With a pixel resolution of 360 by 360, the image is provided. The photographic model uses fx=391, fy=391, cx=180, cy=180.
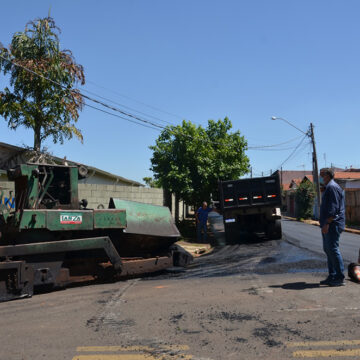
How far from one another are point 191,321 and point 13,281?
3.27 m

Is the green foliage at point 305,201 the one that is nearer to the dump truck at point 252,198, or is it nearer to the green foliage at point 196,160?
the green foliage at point 196,160

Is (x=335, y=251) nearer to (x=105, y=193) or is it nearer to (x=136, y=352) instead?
(x=136, y=352)

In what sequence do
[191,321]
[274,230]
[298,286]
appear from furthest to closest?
[274,230], [298,286], [191,321]

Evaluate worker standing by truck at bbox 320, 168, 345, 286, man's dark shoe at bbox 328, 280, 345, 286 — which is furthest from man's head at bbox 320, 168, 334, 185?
man's dark shoe at bbox 328, 280, 345, 286

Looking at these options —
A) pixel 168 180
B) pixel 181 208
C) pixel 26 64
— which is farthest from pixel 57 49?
pixel 181 208

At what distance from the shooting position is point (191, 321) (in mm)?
4445

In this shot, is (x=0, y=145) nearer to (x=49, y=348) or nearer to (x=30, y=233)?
(x=30, y=233)

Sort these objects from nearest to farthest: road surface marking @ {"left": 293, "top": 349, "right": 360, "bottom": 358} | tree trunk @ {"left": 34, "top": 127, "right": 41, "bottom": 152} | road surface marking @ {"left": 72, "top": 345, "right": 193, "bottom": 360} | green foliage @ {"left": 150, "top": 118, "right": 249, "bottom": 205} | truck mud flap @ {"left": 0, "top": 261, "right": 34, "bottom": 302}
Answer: road surface marking @ {"left": 293, "top": 349, "right": 360, "bottom": 358}, road surface marking @ {"left": 72, "top": 345, "right": 193, "bottom": 360}, truck mud flap @ {"left": 0, "top": 261, "right": 34, "bottom": 302}, tree trunk @ {"left": 34, "top": 127, "right": 41, "bottom": 152}, green foliage @ {"left": 150, "top": 118, "right": 249, "bottom": 205}

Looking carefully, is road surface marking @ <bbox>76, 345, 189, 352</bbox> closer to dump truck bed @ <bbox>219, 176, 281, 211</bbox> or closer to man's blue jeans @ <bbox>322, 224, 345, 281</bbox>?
man's blue jeans @ <bbox>322, 224, 345, 281</bbox>

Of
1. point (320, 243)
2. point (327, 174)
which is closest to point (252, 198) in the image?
point (320, 243)

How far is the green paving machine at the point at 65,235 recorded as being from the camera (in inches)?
252

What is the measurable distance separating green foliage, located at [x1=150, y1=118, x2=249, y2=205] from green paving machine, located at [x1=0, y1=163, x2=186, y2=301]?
41.6 feet

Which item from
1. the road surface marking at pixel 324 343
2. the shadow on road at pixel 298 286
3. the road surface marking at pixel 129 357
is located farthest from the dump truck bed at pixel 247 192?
the road surface marking at pixel 129 357

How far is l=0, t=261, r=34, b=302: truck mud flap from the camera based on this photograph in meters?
6.10
